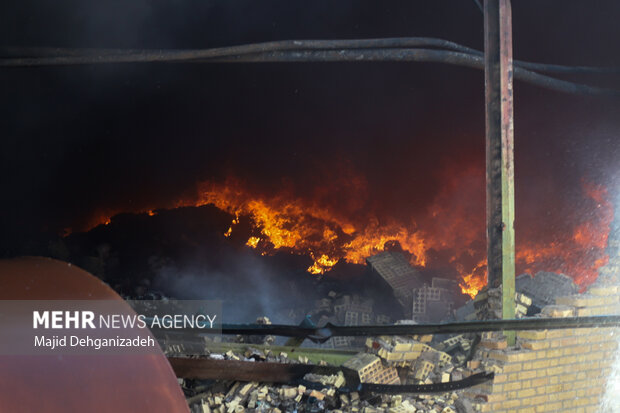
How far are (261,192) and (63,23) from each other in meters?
4.85

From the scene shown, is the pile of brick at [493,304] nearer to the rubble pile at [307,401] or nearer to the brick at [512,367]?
the brick at [512,367]

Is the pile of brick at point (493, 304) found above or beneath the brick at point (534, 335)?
above

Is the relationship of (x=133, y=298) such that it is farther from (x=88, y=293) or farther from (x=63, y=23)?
(x=88, y=293)

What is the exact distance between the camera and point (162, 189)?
39.1 feet

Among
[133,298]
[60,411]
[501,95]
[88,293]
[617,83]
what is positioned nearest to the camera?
[60,411]

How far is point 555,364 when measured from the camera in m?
5.47

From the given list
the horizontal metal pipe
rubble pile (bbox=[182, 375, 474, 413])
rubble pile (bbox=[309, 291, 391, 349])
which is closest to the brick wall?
rubble pile (bbox=[182, 375, 474, 413])

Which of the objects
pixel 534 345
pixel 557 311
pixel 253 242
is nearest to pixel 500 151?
pixel 557 311

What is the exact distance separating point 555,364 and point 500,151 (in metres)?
2.15

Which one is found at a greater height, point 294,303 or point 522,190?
Result: point 522,190

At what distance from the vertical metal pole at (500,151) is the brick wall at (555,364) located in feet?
0.78

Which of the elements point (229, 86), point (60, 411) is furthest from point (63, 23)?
point (60, 411)

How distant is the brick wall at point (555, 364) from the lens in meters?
5.27

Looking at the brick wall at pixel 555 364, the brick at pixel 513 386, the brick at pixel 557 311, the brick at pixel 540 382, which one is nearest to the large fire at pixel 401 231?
the brick wall at pixel 555 364
